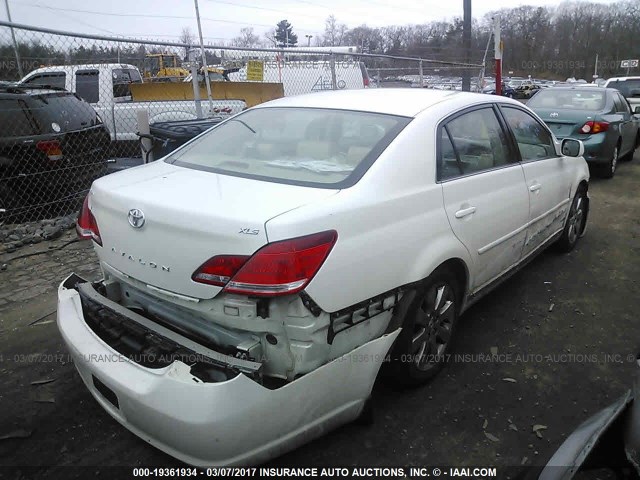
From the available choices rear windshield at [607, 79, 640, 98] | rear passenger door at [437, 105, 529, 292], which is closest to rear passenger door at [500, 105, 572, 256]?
rear passenger door at [437, 105, 529, 292]

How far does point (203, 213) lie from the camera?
6.52 feet

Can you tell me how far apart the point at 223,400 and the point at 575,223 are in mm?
4381

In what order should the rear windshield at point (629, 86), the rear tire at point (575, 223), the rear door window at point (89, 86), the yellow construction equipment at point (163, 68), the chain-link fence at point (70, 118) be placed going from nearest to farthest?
the rear tire at point (575, 223)
the chain-link fence at point (70, 118)
the rear door window at point (89, 86)
the yellow construction equipment at point (163, 68)
the rear windshield at point (629, 86)

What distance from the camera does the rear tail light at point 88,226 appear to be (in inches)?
98.0

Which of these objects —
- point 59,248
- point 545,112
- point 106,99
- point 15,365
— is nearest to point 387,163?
point 15,365

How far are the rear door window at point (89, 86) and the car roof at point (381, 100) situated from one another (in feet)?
23.1

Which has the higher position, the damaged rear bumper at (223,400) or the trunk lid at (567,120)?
the trunk lid at (567,120)

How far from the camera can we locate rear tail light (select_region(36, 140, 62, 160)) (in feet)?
17.9

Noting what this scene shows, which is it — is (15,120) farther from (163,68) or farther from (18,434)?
(163,68)

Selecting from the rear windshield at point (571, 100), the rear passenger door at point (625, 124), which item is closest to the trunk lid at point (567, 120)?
the rear windshield at point (571, 100)

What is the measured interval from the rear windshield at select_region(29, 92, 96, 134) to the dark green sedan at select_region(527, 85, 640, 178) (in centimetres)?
677

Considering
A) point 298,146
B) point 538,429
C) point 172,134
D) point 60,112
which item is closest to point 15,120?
point 60,112

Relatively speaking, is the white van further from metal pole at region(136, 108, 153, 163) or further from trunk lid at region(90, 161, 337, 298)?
trunk lid at region(90, 161, 337, 298)

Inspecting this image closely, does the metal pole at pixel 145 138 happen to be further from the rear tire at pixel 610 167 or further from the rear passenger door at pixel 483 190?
the rear tire at pixel 610 167
